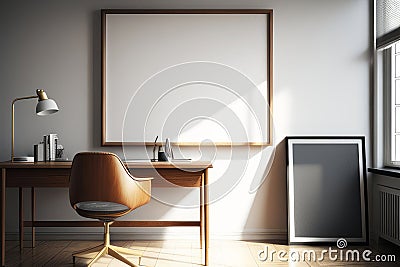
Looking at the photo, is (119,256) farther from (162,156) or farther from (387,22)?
(387,22)

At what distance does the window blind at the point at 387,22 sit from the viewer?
4.62 metres

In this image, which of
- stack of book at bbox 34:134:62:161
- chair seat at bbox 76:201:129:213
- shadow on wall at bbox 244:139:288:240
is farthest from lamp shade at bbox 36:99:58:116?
shadow on wall at bbox 244:139:288:240

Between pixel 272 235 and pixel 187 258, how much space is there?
107cm

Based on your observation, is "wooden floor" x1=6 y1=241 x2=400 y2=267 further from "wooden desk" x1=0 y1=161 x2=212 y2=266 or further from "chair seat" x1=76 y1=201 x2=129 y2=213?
"chair seat" x1=76 y1=201 x2=129 y2=213

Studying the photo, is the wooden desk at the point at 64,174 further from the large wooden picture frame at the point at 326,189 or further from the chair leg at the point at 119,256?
the large wooden picture frame at the point at 326,189

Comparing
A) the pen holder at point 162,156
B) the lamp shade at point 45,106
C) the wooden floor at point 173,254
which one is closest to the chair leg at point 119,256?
the wooden floor at point 173,254

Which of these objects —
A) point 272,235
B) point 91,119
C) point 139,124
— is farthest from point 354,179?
point 91,119

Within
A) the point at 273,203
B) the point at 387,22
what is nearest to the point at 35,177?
the point at 273,203

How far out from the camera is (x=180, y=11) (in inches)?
→ 200

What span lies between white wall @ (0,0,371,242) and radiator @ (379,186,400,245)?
520 millimetres

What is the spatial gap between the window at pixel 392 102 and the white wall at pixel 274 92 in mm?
194

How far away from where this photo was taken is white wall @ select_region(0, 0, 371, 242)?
16.8ft

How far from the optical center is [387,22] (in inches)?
190

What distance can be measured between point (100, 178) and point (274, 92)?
203cm
